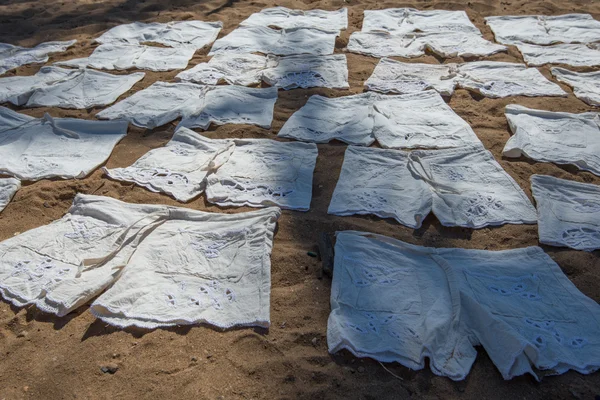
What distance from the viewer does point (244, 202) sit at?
6.76ft

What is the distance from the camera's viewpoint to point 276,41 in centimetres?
378

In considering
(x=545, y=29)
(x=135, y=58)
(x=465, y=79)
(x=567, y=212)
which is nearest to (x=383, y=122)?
(x=465, y=79)

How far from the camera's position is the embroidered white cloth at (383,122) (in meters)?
2.48

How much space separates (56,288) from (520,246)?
5.27ft

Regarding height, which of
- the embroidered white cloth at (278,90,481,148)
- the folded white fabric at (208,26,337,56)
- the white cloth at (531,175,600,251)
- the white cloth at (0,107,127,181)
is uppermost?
the white cloth at (0,107,127,181)

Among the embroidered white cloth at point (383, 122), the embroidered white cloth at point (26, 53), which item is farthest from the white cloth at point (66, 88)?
the embroidered white cloth at point (383, 122)

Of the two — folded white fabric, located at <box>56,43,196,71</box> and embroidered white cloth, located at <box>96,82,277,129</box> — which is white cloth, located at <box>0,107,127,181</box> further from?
folded white fabric, located at <box>56,43,196,71</box>

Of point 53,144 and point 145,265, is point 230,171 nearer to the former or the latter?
point 145,265

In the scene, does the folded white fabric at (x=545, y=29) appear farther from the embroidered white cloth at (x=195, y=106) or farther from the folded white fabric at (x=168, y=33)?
the folded white fabric at (x=168, y=33)

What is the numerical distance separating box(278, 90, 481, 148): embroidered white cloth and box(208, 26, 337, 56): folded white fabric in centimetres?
88

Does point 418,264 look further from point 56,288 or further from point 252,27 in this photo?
point 252,27

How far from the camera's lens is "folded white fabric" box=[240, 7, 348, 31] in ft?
13.2

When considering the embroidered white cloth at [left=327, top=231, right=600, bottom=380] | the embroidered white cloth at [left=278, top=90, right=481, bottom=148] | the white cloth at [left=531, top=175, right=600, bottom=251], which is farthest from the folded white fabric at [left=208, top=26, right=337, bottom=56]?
the embroidered white cloth at [left=327, top=231, right=600, bottom=380]

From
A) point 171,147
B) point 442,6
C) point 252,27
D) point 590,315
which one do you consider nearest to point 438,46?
point 442,6
